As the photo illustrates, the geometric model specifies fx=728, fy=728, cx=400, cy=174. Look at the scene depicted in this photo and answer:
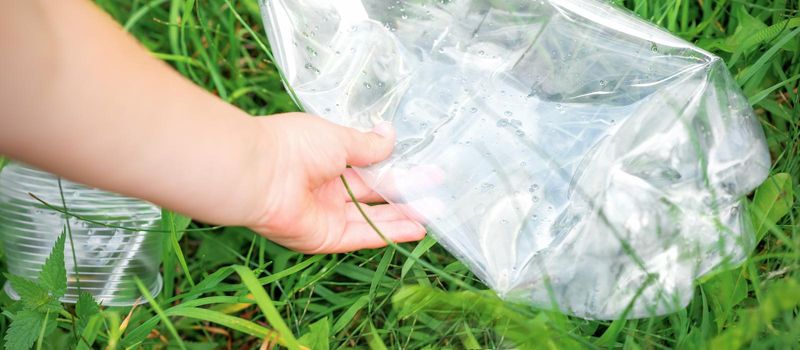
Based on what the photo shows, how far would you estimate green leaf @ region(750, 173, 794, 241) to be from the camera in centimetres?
119

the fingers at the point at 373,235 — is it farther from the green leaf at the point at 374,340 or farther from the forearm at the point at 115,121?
the forearm at the point at 115,121

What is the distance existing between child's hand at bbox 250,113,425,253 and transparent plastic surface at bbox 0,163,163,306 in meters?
0.37

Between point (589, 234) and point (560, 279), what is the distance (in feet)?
0.29

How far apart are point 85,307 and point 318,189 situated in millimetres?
421

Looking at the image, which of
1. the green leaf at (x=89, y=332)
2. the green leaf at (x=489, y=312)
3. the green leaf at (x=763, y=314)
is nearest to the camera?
the green leaf at (x=763, y=314)

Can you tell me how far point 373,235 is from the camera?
4.19 ft

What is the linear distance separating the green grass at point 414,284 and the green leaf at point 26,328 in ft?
0.20

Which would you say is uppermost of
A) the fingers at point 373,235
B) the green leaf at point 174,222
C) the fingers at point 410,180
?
the fingers at point 410,180

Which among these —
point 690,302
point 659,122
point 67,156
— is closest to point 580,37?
point 659,122

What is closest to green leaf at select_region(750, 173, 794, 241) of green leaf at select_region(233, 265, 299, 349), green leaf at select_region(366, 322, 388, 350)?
green leaf at select_region(366, 322, 388, 350)

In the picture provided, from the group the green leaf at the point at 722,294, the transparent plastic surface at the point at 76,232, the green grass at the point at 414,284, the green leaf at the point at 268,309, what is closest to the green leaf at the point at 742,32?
the green grass at the point at 414,284

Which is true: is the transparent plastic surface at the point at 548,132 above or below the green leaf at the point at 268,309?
above

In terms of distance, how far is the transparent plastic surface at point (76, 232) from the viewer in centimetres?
139

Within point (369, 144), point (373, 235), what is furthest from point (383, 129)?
point (373, 235)
